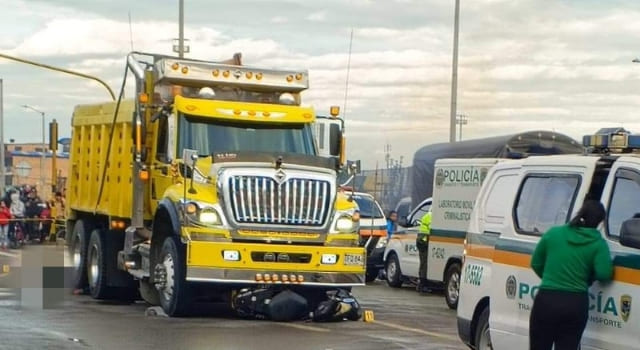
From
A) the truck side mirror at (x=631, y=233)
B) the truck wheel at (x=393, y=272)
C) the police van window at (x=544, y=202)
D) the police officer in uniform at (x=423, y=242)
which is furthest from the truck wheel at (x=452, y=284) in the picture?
the truck side mirror at (x=631, y=233)

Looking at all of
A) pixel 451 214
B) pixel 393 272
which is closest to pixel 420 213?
pixel 393 272

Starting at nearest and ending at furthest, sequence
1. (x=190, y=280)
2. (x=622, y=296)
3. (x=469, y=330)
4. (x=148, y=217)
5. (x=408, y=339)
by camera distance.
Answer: (x=622, y=296) → (x=469, y=330) → (x=408, y=339) → (x=190, y=280) → (x=148, y=217)

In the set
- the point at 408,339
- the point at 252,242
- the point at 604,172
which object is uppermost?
the point at 604,172

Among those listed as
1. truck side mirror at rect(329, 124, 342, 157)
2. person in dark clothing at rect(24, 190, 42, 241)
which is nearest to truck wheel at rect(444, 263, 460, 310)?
truck side mirror at rect(329, 124, 342, 157)

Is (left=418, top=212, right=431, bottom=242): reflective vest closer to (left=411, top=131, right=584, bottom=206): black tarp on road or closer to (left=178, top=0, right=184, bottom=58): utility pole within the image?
(left=411, top=131, right=584, bottom=206): black tarp on road

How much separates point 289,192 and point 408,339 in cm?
270

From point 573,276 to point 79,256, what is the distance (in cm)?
1295

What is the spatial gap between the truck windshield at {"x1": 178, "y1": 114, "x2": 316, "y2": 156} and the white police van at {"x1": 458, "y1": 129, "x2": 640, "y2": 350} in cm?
583

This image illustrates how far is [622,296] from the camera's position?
8570 mm

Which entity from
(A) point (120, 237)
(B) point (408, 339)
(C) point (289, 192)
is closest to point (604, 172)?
(B) point (408, 339)

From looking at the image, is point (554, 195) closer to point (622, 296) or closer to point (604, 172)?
point (604, 172)

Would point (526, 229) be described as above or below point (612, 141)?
below

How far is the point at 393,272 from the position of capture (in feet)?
79.4

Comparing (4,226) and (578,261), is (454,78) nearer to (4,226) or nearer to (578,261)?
(4,226)
